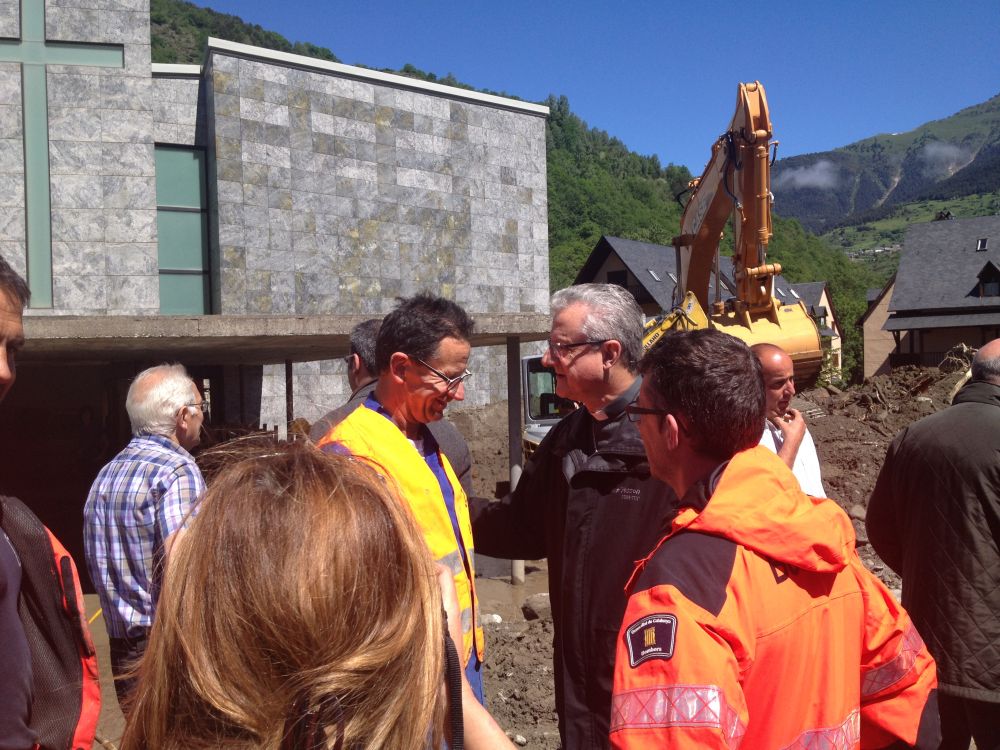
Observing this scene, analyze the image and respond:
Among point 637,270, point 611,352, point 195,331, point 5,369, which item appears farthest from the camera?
point 637,270

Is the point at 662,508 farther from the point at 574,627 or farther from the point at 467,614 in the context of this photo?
the point at 467,614

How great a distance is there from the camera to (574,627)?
252 centimetres

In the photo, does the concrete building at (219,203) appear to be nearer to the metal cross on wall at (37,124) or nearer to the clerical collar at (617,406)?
the metal cross on wall at (37,124)

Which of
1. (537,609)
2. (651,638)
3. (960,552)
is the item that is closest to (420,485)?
(651,638)

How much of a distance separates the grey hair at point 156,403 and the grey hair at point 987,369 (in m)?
3.35

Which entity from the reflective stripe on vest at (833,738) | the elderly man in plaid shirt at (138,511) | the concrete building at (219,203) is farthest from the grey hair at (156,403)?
the concrete building at (219,203)

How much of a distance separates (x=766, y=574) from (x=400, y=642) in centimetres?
78

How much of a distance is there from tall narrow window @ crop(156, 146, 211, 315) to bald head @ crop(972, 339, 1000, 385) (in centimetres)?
1428

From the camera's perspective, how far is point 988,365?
345 cm

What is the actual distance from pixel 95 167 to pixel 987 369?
14.4 m

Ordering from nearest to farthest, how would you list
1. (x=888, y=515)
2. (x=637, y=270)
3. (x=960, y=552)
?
(x=960, y=552) → (x=888, y=515) → (x=637, y=270)

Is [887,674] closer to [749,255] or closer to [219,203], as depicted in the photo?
[749,255]

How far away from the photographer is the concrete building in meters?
13.8

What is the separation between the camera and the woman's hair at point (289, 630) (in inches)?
45.4
